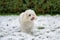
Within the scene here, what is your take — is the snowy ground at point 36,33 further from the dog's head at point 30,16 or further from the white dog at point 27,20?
the dog's head at point 30,16

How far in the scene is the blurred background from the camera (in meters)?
14.6

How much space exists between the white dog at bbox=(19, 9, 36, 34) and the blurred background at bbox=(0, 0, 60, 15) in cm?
605

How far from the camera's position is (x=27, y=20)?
8.48 metres

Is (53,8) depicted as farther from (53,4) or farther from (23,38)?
(23,38)

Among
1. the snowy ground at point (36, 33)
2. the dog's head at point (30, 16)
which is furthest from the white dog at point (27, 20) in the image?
the snowy ground at point (36, 33)

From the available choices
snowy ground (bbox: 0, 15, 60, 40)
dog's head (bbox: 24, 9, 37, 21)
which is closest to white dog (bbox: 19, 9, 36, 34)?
dog's head (bbox: 24, 9, 37, 21)

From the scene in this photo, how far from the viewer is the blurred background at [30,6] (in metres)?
14.6

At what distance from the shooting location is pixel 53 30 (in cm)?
923

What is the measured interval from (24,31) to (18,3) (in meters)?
6.31

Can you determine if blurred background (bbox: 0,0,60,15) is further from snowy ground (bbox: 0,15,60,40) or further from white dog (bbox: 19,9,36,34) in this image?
white dog (bbox: 19,9,36,34)

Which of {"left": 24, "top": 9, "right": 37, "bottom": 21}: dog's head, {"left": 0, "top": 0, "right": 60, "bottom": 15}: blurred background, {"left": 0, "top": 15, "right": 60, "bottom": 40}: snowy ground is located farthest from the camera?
{"left": 0, "top": 0, "right": 60, "bottom": 15}: blurred background

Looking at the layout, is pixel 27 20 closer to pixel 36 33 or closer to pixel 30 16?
pixel 30 16

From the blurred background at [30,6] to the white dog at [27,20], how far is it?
19.9ft

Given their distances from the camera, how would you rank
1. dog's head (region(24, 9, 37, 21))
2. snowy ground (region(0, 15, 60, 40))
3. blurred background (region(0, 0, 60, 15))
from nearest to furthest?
snowy ground (region(0, 15, 60, 40)) → dog's head (region(24, 9, 37, 21)) → blurred background (region(0, 0, 60, 15))
